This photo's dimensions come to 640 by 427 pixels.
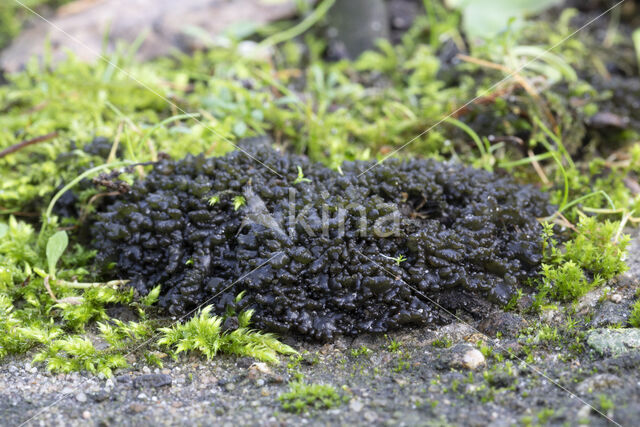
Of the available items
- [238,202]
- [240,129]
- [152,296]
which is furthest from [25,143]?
[238,202]

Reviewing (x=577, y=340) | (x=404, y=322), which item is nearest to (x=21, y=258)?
(x=404, y=322)

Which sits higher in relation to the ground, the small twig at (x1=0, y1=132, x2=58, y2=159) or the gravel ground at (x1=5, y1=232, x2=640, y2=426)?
the small twig at (x1=0, y1=132, x2=58, y2=159)

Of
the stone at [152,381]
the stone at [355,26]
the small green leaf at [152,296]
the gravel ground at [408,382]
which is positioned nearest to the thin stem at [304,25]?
the stone at [355,26]

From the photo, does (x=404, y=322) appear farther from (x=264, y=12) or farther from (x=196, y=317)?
(x=264, y=12)

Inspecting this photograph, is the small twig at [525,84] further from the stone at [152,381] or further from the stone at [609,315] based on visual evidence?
the stone at [152,381]

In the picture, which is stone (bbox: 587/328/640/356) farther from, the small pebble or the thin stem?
the thin stem

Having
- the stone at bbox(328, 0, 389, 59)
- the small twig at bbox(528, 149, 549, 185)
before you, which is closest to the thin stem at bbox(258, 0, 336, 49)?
the stone at bbox(328, 0, 389, 59)
